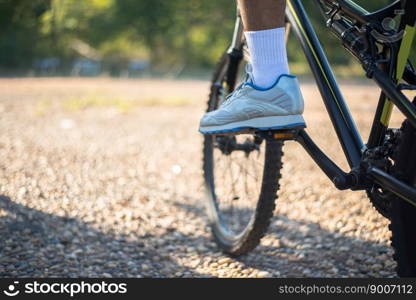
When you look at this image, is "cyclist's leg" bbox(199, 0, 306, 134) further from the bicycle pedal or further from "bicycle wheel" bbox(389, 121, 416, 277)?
"bicycle wheel" bbox(389, 121, 416, 277)

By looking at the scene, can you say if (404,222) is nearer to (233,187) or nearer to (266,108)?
(266,108)

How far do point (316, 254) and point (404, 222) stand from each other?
1120mm

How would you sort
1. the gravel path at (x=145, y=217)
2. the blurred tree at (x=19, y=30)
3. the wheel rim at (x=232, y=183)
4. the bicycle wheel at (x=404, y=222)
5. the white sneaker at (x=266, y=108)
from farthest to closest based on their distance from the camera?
the blurred tree at (x=19, y=30) < the wheel rim at (x=232, y=183) < the gravel path at (x=145, y=217) < the white sneaker at (x=266, y=108) < the bicycle wheel at (x=404, y=222)

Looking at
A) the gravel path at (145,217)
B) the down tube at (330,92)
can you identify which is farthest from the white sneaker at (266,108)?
the gravel path at (145,217)

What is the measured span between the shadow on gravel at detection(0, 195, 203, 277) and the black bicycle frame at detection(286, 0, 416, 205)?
904mm

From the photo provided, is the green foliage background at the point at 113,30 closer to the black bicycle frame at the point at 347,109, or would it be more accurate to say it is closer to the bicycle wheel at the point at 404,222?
the black bicycle frame at the point at 347,109

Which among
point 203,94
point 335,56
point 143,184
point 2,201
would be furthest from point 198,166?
point 335,56

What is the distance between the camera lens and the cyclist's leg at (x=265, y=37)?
1695 millimetres

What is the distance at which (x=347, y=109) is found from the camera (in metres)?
1.79

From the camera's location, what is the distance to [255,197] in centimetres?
331

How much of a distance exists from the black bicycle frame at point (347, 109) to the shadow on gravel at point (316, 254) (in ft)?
2.46

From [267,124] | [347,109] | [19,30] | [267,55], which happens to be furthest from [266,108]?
[19,30]

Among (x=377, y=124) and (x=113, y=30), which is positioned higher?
(x=377, y=124)

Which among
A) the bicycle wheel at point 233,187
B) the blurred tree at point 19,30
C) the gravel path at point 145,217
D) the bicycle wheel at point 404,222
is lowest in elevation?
the blurred tree at point 19,30
